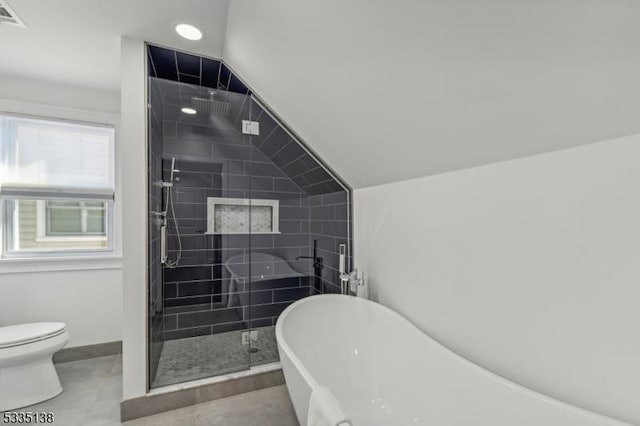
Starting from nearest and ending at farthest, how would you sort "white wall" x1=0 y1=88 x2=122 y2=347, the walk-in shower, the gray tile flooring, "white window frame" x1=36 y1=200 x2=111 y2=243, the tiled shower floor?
the gray tile flooring, the tiled shower floor, the walk-in shower, "white wall" x1=0 y1=88 x2=122 y2=347, "white window frame" x1=36 y1=200 x2=111 y2=243

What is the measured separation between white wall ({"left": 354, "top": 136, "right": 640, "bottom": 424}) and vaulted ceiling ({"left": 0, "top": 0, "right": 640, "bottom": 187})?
0.11 m

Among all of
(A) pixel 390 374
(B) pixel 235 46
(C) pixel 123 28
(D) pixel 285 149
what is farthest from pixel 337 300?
(C) pixel 123 28

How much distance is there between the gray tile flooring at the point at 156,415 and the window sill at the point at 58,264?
2.86 feet

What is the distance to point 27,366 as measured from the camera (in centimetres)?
191

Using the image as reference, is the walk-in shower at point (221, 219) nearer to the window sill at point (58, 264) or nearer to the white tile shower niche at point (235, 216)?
the white tile shower niche at point (235, 216)

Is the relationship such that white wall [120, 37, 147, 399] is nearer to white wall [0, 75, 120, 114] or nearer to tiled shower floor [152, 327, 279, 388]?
tiled shower floor [152, 327, 279, 388]

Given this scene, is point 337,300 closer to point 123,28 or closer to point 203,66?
point 203,66

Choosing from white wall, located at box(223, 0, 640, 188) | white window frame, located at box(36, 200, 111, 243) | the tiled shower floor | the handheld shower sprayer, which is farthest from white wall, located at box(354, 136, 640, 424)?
white window frame, located at box(36, 200, 111, 243)

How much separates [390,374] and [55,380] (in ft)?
7.70

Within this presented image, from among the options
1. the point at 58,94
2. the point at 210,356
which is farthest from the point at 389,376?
the point at 58,94

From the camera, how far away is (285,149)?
2.70m

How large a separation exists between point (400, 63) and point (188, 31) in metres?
1.53

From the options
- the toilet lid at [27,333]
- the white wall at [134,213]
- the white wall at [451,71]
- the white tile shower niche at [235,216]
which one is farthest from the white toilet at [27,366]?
the white wall at [451,71]

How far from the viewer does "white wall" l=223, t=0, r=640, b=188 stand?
0.73 metres
